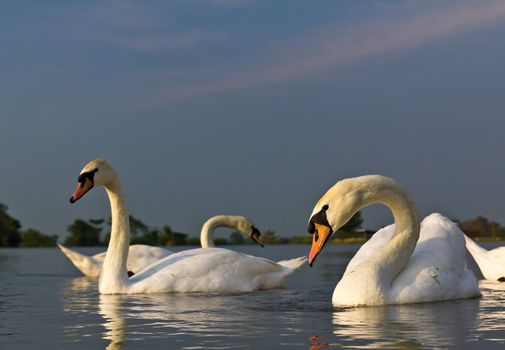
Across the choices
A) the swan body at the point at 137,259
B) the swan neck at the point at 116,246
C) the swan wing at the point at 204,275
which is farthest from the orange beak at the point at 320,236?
the swan body at the point at 137,259

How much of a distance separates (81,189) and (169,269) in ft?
6.61

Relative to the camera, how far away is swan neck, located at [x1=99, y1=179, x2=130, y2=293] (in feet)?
55.0

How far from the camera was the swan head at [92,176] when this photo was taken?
1683 centimetres

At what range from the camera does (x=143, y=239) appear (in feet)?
268

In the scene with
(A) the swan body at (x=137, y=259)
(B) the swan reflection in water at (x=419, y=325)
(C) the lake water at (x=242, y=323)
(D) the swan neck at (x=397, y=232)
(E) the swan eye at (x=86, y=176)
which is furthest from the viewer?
(A) the swan body at (x=137, y=259)

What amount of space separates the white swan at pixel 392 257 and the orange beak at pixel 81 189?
17.4ft

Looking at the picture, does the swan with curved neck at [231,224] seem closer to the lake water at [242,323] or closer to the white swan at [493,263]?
the white swan at [493,263]

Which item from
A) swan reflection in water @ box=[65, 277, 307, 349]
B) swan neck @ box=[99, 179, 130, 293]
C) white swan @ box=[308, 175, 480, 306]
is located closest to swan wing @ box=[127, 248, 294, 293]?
swan neck @ box=[99, 179, 130, 293]

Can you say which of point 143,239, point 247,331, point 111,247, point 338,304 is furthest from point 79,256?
point 143,239

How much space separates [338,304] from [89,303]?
432 cm

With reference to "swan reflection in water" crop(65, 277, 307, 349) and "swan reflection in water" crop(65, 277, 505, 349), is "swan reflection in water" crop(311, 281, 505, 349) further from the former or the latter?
"swan reflection in water" crop(65, 277, 307, 349)

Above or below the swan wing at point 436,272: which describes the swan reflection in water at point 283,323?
below

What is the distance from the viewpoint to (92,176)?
17.0 m

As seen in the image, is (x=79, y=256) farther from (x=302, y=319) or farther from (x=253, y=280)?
(x=302, y=319)
